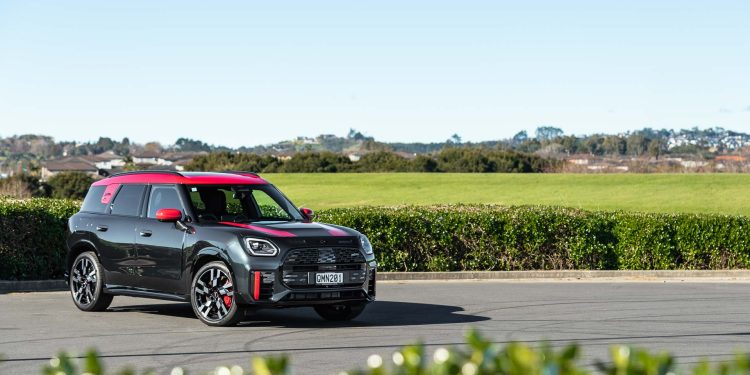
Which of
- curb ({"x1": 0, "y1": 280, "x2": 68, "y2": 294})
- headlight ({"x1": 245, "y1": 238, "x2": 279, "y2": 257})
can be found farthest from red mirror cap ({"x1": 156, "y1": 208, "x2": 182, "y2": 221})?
curb ({"x1": 0, "y1": 280, "x2": 68, "y2": 294})

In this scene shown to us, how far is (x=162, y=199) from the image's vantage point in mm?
14586

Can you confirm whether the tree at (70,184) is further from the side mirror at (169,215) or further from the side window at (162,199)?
the side mirror at (169,215)

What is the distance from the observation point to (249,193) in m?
14.9

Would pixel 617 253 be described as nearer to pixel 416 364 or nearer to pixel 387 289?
pixel 387 289

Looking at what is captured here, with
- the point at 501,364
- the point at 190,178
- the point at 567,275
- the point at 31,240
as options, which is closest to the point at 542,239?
the point at 567,275

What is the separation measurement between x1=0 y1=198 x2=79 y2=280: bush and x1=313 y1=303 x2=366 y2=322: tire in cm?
652

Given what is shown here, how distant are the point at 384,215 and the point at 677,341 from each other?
9.67 m

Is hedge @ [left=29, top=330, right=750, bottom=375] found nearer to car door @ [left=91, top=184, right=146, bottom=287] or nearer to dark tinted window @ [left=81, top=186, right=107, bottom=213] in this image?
car door @ [left=91, top=184, right=146, bottom=287]

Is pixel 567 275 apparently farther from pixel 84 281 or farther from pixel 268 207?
pixel 84 281

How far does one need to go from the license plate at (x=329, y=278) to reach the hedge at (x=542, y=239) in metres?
7.58

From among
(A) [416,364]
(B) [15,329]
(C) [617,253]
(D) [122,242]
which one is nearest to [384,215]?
(C) [617,253]

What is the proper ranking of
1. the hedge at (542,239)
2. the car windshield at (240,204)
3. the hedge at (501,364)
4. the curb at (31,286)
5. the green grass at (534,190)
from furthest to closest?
the green grass at (534,190), the hedge at (542,239), the curb at (31,286), the car windshield at (240,204), the hedge at (501,364)

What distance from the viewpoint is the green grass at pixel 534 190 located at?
6031 centimetres

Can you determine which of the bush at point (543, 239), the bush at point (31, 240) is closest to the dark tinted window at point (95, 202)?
the bush at point (31, 240)
